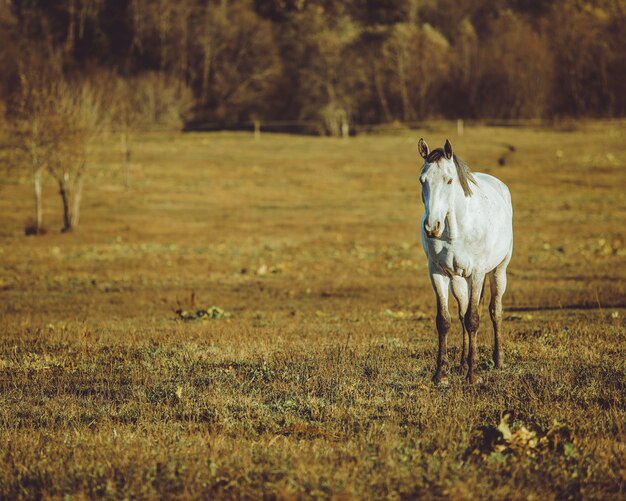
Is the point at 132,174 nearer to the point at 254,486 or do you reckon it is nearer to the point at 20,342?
the point at 20,342

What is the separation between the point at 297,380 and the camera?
30.1 ft

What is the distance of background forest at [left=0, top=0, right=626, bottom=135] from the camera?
94625 millimetres

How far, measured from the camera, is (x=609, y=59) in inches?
3745

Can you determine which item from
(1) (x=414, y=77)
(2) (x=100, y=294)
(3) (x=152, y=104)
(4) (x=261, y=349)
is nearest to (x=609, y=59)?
(1) (x=414, y=77)

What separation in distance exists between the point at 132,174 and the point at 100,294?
137 feet

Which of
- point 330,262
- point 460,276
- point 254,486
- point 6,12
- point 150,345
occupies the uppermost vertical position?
point 6,12

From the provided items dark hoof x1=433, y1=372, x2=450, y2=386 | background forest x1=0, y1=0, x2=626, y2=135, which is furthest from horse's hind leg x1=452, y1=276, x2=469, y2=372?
background forest x1=0, y1=0, x2=626, y2=135

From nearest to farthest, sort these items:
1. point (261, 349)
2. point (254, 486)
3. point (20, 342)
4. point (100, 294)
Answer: point (254, 486), point (261, 349), point (20, 342), point (100, 294)

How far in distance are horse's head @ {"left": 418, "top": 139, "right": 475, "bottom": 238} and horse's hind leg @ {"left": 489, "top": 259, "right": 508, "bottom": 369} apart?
2279 mm

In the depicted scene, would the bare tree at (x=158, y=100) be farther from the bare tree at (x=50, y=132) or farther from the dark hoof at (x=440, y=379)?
the dark hoof at (x=440, y=379)

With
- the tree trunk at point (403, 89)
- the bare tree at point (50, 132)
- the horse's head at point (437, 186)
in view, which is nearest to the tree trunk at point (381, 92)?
the tree trunk at point (403, 89)

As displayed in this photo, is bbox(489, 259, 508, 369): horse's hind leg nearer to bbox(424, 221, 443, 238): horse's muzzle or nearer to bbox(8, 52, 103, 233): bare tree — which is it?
bbox(424, 221, 443, 238): horse's muzzle

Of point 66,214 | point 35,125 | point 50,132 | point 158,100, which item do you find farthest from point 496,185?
point 158,100

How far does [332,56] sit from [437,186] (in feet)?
295
